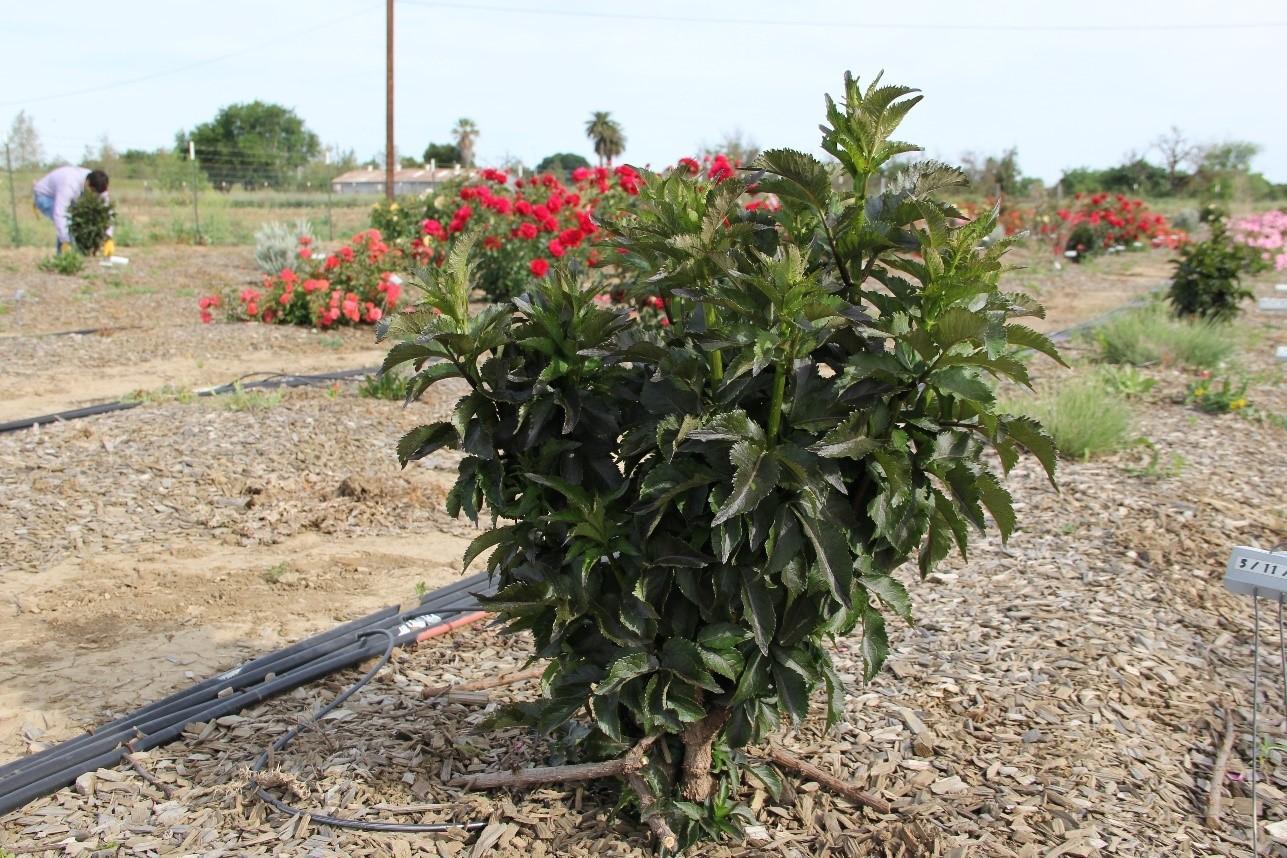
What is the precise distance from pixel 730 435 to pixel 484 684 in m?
1.52

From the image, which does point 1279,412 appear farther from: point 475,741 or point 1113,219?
point 1113,219

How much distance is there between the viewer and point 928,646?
11.0ft

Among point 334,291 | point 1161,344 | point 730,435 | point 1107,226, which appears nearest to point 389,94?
point 334,291

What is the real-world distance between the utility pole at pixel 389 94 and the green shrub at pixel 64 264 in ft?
22.6

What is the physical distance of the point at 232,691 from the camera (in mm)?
3066

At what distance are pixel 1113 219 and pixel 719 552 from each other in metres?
20.7

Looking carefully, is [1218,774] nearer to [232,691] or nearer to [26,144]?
[232,691]

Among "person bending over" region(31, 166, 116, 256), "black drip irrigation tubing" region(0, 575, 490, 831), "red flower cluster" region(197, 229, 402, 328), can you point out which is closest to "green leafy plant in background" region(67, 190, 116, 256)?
"person bending over" region(31, 166, 116, 256)

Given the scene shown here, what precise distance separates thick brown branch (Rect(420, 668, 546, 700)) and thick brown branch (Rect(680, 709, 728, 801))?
84 centimetres

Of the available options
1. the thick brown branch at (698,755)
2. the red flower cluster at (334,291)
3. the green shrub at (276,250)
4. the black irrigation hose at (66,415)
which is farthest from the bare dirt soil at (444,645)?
the green shrub at (276,250)

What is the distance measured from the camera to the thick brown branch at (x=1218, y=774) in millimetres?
2543

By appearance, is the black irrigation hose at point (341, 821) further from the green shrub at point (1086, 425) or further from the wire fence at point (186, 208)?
the wire fence at point (186, 208)

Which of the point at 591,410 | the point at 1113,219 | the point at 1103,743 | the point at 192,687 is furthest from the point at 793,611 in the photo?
the point at 1113,219

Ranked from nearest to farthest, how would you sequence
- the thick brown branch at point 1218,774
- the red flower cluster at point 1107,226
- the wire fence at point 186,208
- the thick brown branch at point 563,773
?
the thick brown branch at point 563,773, the thick brown branch at point 1218,774, the wire fence at point 186,208, the red flower cluster at point 1107,226
